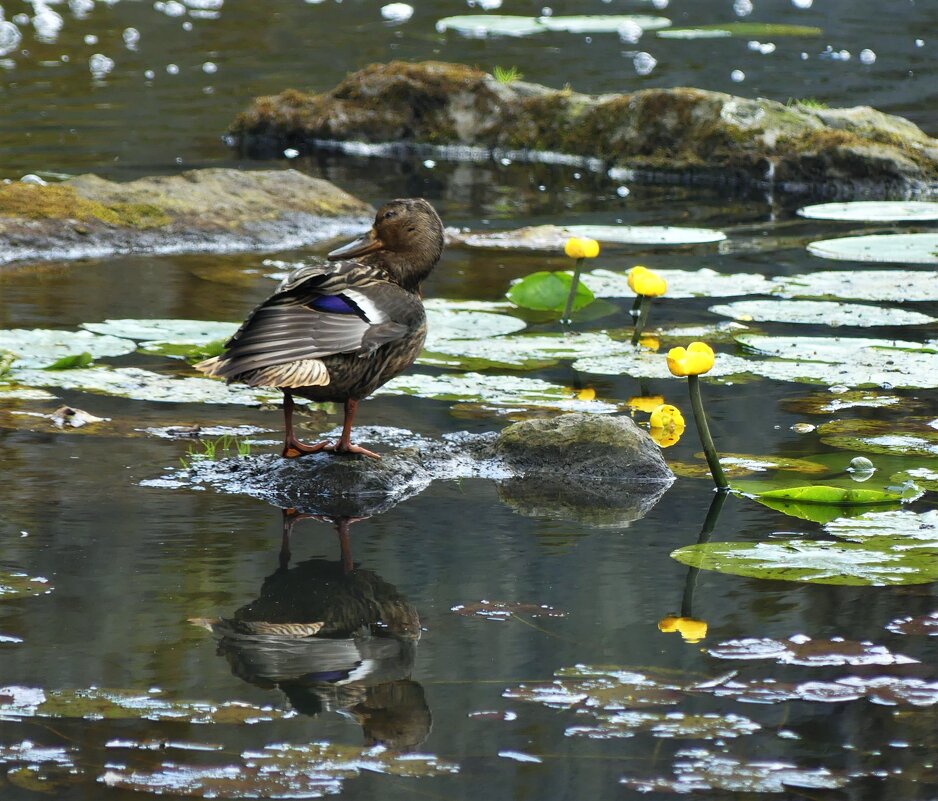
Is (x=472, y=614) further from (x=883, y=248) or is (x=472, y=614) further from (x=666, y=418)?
(x=883, y=248)

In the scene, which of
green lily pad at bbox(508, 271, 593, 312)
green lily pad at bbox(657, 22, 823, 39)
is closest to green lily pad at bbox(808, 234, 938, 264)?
green lily pad at bbox(508, 271, 593, 312)

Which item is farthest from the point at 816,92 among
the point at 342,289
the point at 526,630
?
the point at 526,630

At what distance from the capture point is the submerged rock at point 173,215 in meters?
8.41

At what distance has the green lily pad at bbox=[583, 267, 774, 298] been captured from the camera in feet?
23.9

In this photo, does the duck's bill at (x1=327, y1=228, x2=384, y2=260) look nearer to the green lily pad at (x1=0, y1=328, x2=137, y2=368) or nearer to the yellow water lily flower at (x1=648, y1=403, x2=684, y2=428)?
the yellow water lily flower at (x1=648, y1=403, x2=684, y2=428)

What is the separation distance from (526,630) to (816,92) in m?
12.8

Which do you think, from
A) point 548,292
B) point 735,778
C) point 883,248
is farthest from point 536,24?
point 735,778

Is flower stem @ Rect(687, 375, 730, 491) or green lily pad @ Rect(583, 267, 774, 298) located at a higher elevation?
green lily pad @ Rect(583, 267, 774, 298)

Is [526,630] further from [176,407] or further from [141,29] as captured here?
[141,29]

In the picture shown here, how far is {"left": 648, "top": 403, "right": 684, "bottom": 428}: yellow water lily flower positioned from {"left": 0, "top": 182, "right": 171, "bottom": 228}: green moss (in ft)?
15.5

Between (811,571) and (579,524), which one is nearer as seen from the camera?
(811,571)

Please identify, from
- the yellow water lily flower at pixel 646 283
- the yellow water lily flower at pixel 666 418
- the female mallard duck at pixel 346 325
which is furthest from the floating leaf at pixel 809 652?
the yellow water lily flower at pixel 646 283

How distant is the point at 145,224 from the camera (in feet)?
28.8

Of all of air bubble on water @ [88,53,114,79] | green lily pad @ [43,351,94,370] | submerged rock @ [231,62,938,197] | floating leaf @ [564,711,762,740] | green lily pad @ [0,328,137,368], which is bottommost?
floating leaf @ [564,711,762,740]
